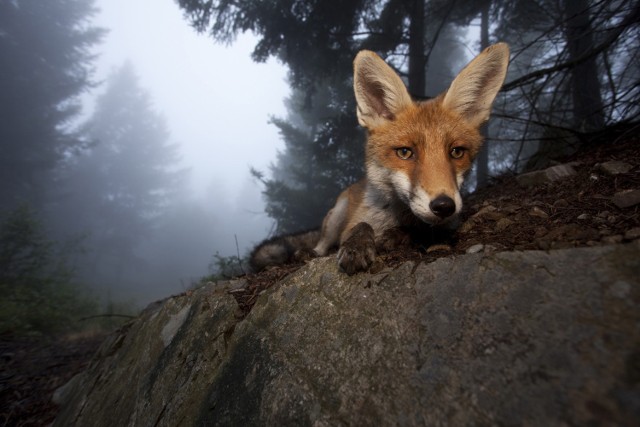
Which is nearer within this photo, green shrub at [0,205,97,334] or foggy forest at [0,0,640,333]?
foggy forest at [0,0,640,333]

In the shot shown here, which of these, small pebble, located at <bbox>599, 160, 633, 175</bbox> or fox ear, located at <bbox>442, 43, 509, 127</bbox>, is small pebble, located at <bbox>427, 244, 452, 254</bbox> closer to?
fox ear, located at <bbox>442, 43, 509, 127</bbox>

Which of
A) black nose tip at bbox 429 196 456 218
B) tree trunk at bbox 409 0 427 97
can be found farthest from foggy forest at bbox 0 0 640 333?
black nose tip at bbox 429 196 456 218

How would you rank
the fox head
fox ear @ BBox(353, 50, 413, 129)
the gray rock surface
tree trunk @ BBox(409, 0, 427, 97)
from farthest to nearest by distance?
tree trunk @ BBox(409, 0, 427, 97) < fox ear @ BBox(353, 50, 413, 129) < the fox head < the gray rock surface

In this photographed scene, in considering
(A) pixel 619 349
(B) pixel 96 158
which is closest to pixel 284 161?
(B) pixel 96 158

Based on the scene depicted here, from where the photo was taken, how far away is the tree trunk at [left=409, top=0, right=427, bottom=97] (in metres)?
7.71

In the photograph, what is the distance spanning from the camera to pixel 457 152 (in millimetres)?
2166

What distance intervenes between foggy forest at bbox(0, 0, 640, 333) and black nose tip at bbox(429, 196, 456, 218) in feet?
5.20

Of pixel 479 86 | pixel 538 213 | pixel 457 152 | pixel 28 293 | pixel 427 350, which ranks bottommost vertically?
pixel 427 350

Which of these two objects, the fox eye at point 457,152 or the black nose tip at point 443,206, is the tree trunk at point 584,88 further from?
the black nose tip at point 443,206

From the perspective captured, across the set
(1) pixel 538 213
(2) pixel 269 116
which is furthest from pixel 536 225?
(2) pixel 269 116

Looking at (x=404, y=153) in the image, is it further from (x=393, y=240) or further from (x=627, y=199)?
(x=627, y=199)

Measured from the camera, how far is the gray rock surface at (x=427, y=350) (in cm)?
80

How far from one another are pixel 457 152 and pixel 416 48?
729 centimetres

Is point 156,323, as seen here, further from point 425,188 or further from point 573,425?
point 573,425
